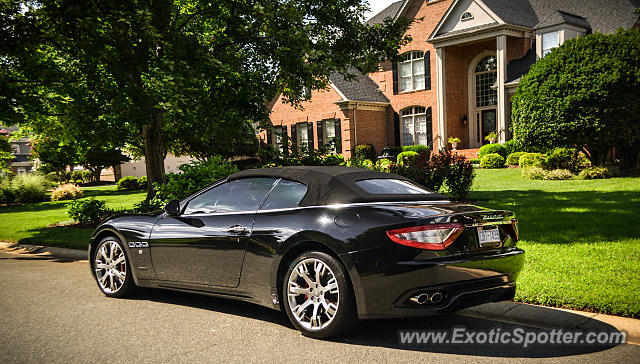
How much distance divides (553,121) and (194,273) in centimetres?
1480

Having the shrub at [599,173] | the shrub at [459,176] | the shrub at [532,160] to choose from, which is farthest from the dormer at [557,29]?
the shrub at [459,176]

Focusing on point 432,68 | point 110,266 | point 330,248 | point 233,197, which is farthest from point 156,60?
point 432,68

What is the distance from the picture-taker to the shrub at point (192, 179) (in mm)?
9211

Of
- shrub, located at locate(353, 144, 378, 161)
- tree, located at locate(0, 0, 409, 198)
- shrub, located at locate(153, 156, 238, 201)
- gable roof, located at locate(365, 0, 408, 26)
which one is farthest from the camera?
gable roof, located at locate(365, 0, 408, 26)

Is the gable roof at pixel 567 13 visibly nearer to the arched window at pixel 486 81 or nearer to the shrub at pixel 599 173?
the arched window at pixel 486 81

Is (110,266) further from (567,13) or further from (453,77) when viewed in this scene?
(453,77)

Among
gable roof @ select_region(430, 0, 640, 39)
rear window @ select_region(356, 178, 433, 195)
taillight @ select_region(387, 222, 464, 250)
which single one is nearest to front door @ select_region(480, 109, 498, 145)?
gable roof @ select_region(430, 0, 640, 39)

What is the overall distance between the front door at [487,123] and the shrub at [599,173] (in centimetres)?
1319

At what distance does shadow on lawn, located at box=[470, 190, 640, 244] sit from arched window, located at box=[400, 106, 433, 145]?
56.9ft

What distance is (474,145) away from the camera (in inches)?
1188

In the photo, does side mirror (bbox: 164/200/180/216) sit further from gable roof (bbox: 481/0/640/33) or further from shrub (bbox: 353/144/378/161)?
gable roof (bbox: 481/0/640/33)

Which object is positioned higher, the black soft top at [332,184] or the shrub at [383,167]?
the black soft top at [332,184]

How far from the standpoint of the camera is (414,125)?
31.2m

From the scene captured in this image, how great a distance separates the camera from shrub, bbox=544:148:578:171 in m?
17.0
